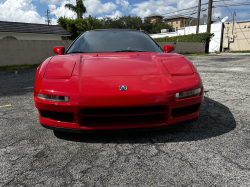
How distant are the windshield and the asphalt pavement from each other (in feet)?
3.99

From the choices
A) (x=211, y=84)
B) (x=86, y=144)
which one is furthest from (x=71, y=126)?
(x=211, y=84)

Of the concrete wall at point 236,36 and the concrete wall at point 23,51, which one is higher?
the concrete wall at point 236,36

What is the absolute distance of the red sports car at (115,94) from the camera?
68.2 inches

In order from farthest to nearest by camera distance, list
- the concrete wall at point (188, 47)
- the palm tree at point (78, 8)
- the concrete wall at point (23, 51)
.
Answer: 1. the palm tree at point (78, 8)
2. the concrete wall at point (188, 47)
3. the concrete wall at point (23, 51)

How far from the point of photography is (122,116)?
181cm

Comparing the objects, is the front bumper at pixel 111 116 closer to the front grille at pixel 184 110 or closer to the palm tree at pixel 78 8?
the front grille at pixel 184 110

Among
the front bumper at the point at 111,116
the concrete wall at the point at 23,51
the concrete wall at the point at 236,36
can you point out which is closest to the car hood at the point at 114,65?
the front bumper at the point at 111,116

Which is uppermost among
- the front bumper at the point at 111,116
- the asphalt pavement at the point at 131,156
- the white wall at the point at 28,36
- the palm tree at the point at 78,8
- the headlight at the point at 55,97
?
the palm tree at the point at 78,8

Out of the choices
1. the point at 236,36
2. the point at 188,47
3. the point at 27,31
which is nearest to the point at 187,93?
the point at 188,47

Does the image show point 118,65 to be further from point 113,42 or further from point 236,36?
point 236,36

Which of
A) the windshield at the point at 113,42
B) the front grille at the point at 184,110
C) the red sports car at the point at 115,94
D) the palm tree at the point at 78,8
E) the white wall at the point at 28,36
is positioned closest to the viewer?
the red sports car at the point at 115,94

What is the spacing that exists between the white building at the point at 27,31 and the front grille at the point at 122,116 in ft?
74.9

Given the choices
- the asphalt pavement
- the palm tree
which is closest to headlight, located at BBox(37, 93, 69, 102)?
the asphalt pavement

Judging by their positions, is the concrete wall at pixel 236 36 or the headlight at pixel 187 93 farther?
the concrete wall at pixel 236 36
